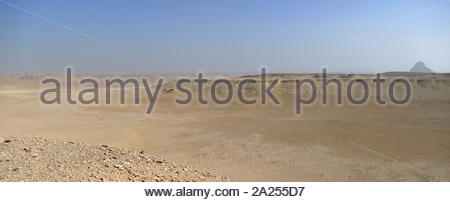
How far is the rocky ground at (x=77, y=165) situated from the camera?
5.97m

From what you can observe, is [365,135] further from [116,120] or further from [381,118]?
[116,120]

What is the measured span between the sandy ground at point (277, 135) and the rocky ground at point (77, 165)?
1697mm

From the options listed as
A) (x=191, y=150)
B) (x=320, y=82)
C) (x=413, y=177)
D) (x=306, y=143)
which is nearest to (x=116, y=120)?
(x=191, y=150)

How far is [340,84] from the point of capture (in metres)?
26.8

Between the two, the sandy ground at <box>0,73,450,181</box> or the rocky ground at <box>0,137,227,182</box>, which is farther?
the sandy ground at <box>0,73,450,181</box>

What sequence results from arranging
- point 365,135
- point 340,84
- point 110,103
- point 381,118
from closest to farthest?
point 365,135
point 381,118
point 110,103
point 340,84

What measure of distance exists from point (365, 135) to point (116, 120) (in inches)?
418

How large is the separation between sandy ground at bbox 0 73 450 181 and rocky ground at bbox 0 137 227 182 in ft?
5.57

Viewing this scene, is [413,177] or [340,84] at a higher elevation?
[340,84]

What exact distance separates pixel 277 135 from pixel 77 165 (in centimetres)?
802

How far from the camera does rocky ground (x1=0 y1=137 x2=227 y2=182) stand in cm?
597
